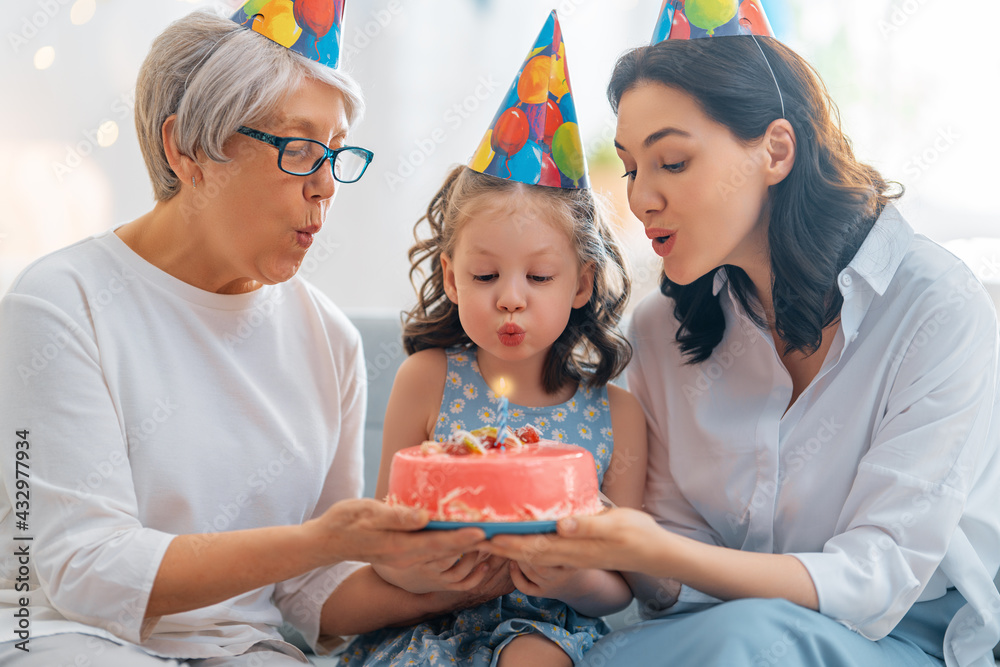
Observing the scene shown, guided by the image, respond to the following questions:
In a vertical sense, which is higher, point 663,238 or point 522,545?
point 663,238

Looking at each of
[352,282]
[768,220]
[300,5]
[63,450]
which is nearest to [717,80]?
[768,220]

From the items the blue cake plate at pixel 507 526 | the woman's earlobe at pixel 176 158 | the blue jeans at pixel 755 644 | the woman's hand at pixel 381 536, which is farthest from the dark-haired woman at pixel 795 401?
the woman's earlobe at pixel 176 158

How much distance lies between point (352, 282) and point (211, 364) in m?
1.99

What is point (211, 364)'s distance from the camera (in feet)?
5.33

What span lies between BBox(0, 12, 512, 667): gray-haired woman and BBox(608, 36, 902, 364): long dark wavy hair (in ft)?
2.20

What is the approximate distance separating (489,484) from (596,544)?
0.62 feet

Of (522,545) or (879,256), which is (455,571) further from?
(879,256)

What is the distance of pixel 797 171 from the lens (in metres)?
1.61

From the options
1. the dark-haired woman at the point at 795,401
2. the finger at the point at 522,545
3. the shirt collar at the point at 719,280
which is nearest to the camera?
the finger at the point at 522,545

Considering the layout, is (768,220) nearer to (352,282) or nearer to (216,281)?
(216,281)

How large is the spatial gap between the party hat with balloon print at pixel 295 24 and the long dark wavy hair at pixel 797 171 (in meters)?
0.61

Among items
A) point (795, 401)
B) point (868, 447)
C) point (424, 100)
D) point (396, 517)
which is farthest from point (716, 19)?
point (424, 100)

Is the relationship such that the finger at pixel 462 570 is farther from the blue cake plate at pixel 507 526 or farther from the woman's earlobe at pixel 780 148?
the woman's earlobe at pixel 780 148

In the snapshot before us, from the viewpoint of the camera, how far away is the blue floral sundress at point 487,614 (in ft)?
4.95
